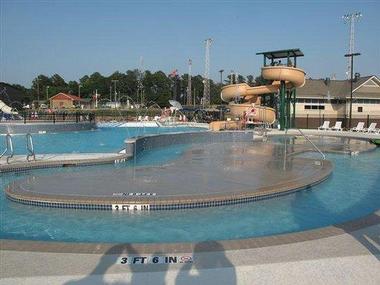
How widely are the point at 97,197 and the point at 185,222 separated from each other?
76.1 inches

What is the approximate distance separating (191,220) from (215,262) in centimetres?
279

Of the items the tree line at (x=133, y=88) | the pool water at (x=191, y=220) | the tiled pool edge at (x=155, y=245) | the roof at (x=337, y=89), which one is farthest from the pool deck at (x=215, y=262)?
the tree line at (x=133, y=88)

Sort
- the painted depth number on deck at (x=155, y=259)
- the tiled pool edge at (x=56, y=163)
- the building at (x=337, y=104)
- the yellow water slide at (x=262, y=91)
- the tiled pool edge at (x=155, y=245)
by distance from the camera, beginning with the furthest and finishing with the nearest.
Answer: the building at (x=337, y=104)
the yellow water slide at (x=262, y=91)
the tiled pool edge at (x=56, y=163)
the tiled pool edge at (x=155, y=245)
the painted depth number on deck at (x=155, y=259)

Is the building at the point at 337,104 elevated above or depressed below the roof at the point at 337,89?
below

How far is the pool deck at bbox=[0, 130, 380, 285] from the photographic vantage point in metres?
4.25

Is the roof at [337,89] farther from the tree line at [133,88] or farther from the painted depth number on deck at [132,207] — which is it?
the tree line at [133,88]

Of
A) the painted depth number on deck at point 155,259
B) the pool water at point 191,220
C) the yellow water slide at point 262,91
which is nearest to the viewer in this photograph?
the painted depth number on deck at point 155,259

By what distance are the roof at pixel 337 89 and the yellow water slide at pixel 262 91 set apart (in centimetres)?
1056

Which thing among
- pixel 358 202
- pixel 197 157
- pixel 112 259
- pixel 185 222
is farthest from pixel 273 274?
pixel 197 157

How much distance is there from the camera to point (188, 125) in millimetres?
37594

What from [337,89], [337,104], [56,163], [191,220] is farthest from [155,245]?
[337,89]

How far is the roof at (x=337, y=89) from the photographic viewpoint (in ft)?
136

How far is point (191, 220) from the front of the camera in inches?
294

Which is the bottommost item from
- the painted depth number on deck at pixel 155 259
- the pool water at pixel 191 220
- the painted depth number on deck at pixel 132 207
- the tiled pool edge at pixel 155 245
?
the pool water at pixel 191 220
